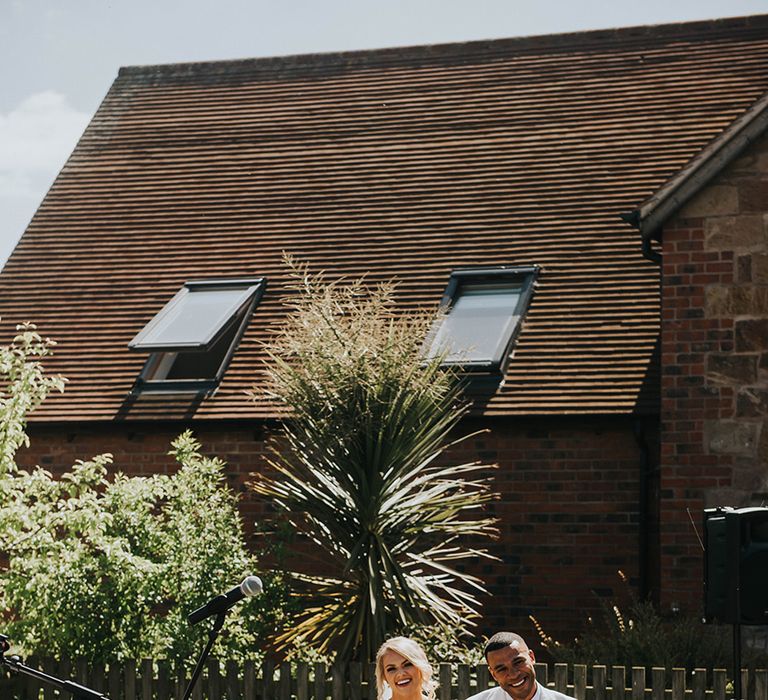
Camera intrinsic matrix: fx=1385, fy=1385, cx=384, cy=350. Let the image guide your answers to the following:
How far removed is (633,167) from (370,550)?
631 centimetres

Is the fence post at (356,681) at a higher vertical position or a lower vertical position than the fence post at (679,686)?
lower

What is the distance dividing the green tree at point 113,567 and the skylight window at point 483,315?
2.74 m

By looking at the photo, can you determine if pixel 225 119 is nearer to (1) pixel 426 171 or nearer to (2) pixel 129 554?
(1) pixel 426 171

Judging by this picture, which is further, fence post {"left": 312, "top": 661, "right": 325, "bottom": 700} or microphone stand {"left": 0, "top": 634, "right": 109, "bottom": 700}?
fence post {"left": 312, "top": 661, "right": 325, "bottom": 700}

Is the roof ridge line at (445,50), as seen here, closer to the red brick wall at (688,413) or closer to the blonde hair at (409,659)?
the red brick wall at (688,413)

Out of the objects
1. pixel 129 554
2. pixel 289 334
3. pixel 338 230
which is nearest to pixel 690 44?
pixel 338 230

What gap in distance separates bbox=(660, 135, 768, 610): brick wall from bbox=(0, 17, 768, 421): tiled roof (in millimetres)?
1063

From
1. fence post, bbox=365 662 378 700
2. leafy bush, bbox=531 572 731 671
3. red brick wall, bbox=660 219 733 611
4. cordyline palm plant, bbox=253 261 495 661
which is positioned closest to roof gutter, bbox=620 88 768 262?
red brick wall, bbox=660 219 733 611

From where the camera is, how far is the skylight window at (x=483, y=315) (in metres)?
12.9

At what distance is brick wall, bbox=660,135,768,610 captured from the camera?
11.0 meters

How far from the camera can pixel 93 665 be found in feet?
31.4

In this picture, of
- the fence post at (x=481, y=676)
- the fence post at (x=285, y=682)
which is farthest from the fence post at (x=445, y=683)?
the fence post at (x=285, y=682)

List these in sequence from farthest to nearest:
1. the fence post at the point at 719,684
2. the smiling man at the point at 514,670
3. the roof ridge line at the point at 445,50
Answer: the roof ridge line at the point at 445,50, the fence post at the point at 719,684, the smiling man at the point at 514,670

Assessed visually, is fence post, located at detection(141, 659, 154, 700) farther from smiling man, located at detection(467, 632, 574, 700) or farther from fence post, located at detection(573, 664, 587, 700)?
smiling man, located at detection(467, 632, 574, 700)
